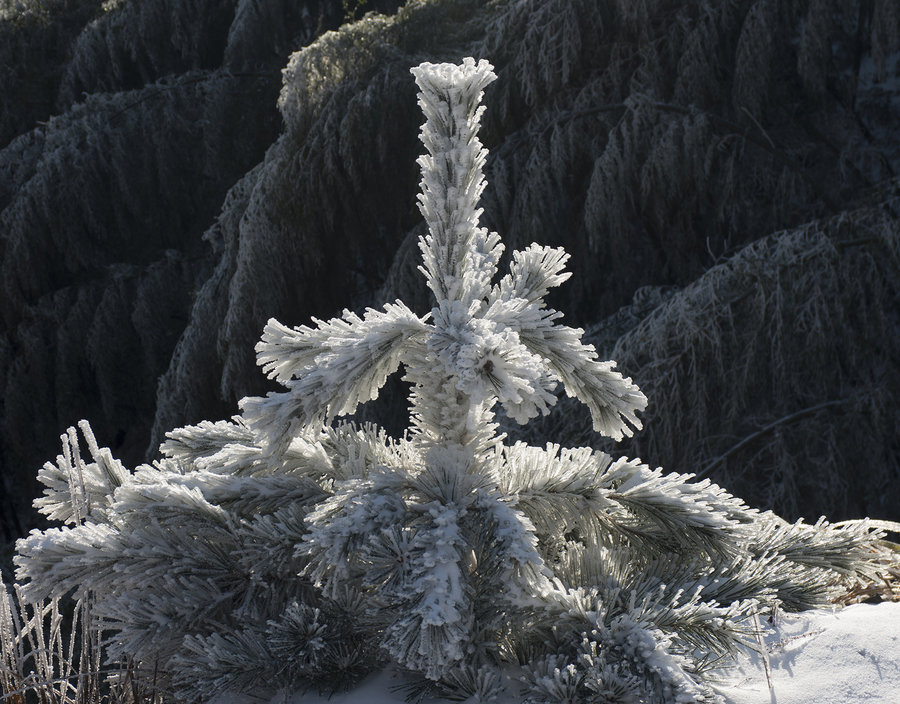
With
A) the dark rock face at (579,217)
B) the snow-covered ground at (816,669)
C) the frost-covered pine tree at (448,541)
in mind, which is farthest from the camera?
the dark rock face at (579,217)

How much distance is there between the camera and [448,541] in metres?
1.04

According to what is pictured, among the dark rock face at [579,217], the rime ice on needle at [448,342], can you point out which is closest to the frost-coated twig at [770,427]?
the dark rock face at [579,217]

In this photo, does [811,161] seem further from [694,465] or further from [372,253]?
[372,253]

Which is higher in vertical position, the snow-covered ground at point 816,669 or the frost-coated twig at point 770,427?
the frost-coated twig at point 770,427

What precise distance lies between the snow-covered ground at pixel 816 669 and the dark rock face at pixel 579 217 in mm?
1561

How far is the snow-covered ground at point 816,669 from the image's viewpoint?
118 centimetres

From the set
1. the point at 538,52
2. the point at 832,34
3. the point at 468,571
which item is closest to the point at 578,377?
the point at 468,571

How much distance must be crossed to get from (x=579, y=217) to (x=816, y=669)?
269 cm

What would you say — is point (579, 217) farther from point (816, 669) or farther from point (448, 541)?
point (448, 541)

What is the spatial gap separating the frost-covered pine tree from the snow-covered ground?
2.1 inches

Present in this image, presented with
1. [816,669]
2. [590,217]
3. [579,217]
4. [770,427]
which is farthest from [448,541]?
[579,217]

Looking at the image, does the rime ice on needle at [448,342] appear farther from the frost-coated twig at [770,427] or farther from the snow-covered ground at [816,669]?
the frost-coated twig at [770,427]

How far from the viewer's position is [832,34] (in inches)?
136

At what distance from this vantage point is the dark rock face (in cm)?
294
